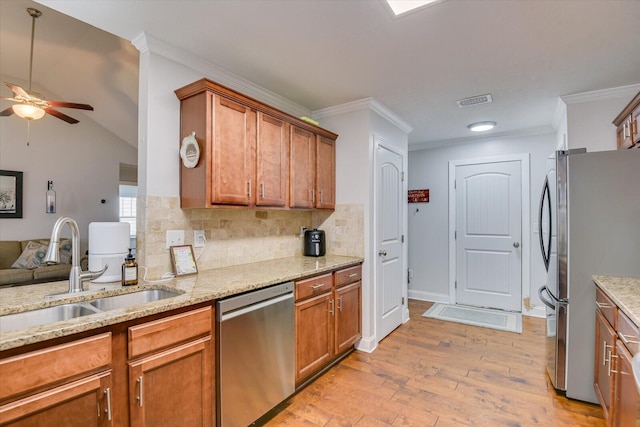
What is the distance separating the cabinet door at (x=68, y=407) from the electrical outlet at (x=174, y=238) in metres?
0.97

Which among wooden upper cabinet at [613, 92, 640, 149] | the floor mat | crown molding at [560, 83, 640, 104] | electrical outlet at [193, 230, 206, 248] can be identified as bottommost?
the floor mat

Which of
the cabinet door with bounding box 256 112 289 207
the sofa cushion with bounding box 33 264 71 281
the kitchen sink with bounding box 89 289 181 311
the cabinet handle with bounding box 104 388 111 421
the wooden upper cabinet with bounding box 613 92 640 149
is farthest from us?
the sofa cushion with bounding box 33 264 71 281

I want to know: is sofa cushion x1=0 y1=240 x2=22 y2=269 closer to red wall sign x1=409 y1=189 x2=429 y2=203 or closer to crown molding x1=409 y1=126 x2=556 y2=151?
red wall sign x1=409 y1=189 x2=429 y2=203

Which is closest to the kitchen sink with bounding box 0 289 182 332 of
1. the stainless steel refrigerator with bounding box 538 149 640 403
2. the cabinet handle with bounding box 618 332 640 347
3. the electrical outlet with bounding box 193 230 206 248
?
the electrical outlet with bounding box 193 230 206 248

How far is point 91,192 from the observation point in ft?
17.7

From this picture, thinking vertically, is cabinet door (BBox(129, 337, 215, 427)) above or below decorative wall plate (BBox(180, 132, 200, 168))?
below

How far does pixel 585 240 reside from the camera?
2.10 meters

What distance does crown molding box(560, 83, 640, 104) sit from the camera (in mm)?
2635

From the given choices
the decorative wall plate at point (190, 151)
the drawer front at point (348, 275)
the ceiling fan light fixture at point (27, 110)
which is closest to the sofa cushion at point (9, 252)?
the ceiling fan light fixture at point (27, 110)

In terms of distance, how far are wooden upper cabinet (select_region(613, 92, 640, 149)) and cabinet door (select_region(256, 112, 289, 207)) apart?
2539 mm

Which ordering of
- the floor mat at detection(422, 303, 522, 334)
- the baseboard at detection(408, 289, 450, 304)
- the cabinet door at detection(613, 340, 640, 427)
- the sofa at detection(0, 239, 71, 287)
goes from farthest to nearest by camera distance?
the baseboard at detection(408, 289, 450, 304)
the sofa at detection(0, 239, 71, 287)
the floor mat at detection(422, 303, 522, 334)
the cabinet door at detection(613, 340, 640, 427)

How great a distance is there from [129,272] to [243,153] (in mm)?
1050

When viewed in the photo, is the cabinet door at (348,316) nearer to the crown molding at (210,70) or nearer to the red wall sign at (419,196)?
the crown molding at (210,70)

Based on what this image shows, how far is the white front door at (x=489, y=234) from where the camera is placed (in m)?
4.14
